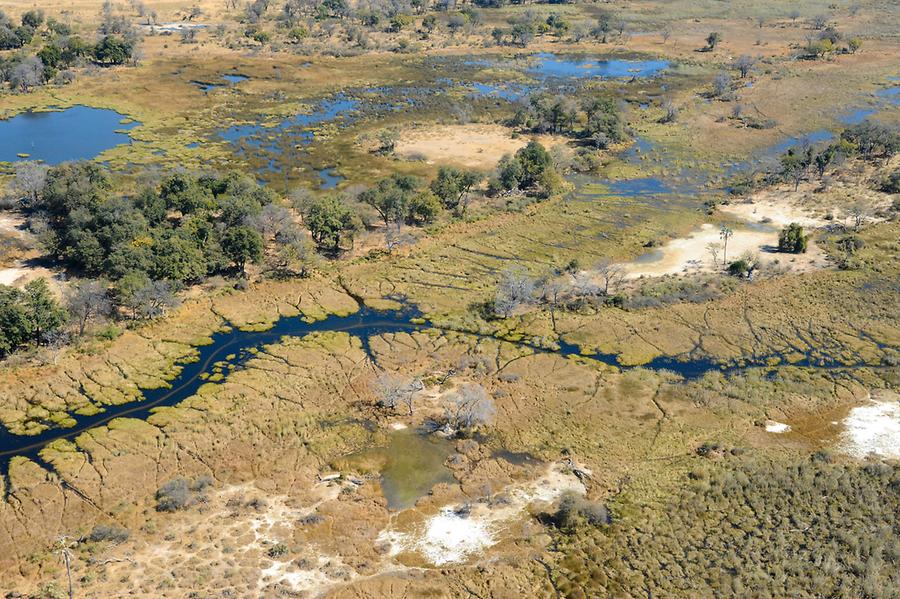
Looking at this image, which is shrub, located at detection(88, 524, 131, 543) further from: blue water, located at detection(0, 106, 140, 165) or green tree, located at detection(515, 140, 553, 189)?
blue water, located at detection(0, 106, 140, 165)

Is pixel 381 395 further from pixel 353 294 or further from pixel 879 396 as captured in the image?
pixel 879 396

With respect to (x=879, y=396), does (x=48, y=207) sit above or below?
above

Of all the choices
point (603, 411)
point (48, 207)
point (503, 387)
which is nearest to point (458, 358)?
Result: point (503, 387)

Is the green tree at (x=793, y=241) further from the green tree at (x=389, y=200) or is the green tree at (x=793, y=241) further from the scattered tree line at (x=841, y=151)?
the green tree at (x=389, y=200)

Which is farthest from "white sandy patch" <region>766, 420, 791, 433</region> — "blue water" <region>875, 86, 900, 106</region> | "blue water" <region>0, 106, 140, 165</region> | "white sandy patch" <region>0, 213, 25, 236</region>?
"blue water" <region>875, 86, 900, 106</region>

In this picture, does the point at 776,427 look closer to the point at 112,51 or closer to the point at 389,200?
the point at 389,200

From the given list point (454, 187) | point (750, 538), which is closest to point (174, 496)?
point (750, 538)
